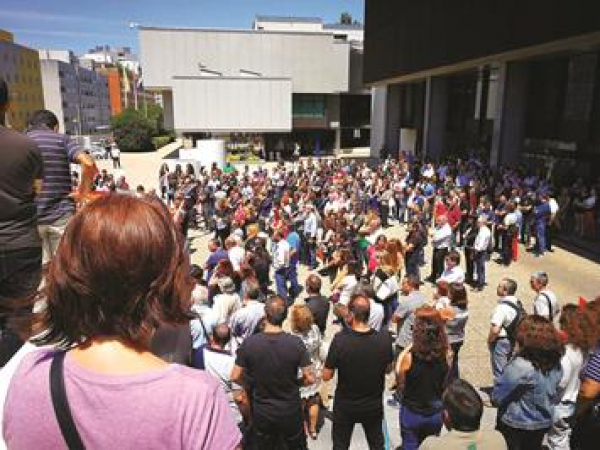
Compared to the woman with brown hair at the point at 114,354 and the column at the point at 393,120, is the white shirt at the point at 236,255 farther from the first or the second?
the column at the point at 393,120

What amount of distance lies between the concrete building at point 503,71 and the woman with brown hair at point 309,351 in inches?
537

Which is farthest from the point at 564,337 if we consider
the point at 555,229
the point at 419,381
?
the point at 555,229

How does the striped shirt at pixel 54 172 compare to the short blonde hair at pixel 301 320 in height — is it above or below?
above

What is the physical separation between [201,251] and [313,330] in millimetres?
10697

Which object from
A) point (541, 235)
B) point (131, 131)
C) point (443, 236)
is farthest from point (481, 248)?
point (131, 131)

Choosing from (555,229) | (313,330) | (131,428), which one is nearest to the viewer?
(131,428)

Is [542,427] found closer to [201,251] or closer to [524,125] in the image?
[201,251]

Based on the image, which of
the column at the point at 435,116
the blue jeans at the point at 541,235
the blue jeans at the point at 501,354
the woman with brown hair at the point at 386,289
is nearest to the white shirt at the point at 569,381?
the blue jeans at the point at 501,354

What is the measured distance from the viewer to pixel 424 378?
4.36 m

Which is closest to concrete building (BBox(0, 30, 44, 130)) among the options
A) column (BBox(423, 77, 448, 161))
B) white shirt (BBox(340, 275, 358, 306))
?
column (BBox(423, 77, 448, 161))

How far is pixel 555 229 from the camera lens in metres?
15.2

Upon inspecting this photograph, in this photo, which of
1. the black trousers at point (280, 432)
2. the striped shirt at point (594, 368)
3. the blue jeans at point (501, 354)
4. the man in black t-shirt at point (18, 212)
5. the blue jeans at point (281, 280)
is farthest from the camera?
the blue jeans at point (281, 280)

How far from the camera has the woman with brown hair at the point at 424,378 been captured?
4.30 metres

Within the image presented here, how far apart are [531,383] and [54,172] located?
4192mm
